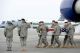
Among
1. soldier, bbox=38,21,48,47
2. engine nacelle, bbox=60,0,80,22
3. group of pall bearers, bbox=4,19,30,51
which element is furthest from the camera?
engine nacelle, bbox=60,0,80,22

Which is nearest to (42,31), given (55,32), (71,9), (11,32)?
(55,32)

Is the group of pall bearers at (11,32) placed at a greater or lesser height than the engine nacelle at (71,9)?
lesser

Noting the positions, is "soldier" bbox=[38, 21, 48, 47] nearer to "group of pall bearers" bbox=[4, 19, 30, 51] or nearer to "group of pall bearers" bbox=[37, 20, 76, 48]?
"group of pall bearers" bbox=[37, 20, 76, 48]

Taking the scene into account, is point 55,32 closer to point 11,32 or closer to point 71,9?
point 71,9

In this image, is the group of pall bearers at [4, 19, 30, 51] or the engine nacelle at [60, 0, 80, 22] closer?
the group of pall bearers at [4, 19, 30, 51]

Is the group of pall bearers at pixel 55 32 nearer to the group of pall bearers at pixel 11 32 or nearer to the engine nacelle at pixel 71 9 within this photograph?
the engine nacelle at pixel 71 9

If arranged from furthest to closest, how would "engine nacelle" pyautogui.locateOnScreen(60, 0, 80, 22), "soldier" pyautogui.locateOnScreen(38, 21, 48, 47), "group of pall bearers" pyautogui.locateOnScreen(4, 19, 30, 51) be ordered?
1. "engine nacelle" pyautogui.locateOnScreen(60, 0, 80, 22)
2. "soldier" pyautogui.locateOnScreen(38, 21, 48, 47)
3. "group of pall bearers" pyautogui.locateOnScreen(4, 19, 30, 51)

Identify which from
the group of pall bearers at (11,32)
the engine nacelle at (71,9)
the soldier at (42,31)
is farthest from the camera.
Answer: the engine nacelle at (71,9)

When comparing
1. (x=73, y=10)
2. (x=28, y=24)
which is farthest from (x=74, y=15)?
(x=28, y=24)

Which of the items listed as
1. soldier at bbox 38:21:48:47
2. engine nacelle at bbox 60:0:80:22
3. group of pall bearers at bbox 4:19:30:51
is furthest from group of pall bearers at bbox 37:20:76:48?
group of pall bearers at bbox 4:19:30:51

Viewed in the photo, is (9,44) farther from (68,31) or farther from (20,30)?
(68,31)

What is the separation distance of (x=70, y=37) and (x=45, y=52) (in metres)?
3.73

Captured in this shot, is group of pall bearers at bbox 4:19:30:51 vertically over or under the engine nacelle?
under

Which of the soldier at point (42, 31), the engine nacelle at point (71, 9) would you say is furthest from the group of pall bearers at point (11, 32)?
the engine nacelle at point (71, 9)
